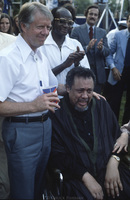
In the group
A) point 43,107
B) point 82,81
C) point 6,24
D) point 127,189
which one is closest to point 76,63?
point 82,81

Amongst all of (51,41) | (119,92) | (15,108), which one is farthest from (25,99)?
(119,92)

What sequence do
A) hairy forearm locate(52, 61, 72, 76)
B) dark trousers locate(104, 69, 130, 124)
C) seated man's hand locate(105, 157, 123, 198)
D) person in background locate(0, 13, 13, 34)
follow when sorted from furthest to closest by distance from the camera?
1. dark trousers locate(104, 69, 130, 124)
2. person in background locate(0, 13, 13, 34)
3. hairy forearm locate(52, 61, 72, 76)
4. seated man's hand locate(105, 157, 123, 198)

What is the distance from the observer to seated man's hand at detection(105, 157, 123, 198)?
7.34 feet

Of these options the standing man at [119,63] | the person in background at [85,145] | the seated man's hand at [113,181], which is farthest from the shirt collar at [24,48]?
the standing man at [119,63]

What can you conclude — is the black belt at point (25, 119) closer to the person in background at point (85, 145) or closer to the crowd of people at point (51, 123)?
the crowd of people at point (51, 123)

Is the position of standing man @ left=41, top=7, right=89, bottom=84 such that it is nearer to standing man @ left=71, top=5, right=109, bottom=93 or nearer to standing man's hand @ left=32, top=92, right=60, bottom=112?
standing man @ left=71, top=5, right=109, bottom=93

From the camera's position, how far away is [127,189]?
2293 millimetres

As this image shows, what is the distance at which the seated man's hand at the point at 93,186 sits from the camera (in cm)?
213

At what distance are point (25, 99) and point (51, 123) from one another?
564mm

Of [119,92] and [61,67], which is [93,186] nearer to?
[61,67]

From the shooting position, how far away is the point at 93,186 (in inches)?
84.5

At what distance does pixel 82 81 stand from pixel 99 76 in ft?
5.41

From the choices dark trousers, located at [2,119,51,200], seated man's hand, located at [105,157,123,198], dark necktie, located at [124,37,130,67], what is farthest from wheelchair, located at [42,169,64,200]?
dark necktie, located at [124,37,130,67]

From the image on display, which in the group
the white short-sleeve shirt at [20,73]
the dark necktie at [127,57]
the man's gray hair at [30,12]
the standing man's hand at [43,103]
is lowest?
the dark necktie at [127,57]
